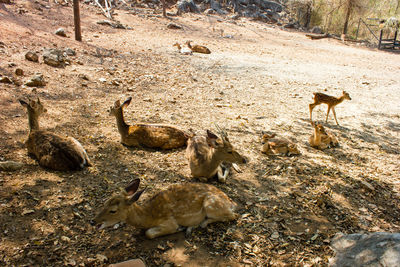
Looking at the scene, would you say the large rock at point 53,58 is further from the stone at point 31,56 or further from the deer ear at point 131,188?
the deer ear at point 131,188

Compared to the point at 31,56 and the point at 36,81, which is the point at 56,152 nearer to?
the point at 36,81

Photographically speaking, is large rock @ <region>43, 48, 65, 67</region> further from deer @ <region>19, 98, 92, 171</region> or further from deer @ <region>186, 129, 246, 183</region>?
deer @ <region>186, 129, 246, 183</region>

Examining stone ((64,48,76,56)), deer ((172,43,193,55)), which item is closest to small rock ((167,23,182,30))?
deer ((172,43,193,55))

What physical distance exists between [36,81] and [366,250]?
7.57 meters

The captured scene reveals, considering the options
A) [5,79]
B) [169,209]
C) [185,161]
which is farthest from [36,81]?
[169,209]

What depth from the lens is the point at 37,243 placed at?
115 inches

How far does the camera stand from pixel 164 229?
3205 millimetres

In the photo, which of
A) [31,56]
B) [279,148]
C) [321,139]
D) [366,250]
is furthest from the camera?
[31,56]

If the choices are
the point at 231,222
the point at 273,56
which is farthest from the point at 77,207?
the point at 273,56

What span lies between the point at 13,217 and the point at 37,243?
526 mm

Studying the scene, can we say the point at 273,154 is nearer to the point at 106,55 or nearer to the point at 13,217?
the point at 13,217

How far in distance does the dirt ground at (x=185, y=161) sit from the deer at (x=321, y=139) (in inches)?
5.1

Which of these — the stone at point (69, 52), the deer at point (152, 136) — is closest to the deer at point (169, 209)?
the deer at point (152, 136)

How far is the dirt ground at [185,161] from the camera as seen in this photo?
10.1 ft
